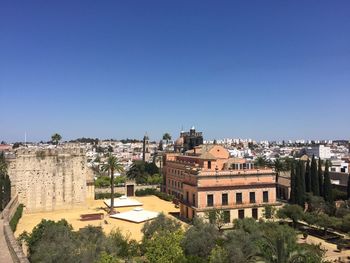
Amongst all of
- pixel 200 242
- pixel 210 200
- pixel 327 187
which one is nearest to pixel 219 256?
pixel 200 242

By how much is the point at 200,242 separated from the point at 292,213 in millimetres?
16486

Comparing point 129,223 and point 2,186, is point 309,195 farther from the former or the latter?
point 2,186

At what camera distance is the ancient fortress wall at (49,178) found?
1847 inches

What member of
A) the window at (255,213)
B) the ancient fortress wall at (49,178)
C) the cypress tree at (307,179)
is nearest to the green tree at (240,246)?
the window at (255,213)

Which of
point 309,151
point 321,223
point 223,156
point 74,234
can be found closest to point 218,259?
point 74,234

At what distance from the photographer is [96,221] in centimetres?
4119

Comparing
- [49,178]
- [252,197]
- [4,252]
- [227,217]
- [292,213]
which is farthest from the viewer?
[49,178]

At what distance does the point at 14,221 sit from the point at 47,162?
1263cm

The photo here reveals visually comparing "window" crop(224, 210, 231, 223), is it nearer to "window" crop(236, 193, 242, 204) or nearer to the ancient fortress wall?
"window" crop(236, 193, 242, 204)

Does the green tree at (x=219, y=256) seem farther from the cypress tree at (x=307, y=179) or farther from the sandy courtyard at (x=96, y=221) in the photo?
the cypress tree at (x=307, y=179)

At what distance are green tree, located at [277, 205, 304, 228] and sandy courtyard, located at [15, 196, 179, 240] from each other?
49.9 ft

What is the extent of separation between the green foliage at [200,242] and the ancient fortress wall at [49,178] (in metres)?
28.8

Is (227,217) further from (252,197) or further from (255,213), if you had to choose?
(252,197)

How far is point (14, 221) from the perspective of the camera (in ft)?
121
